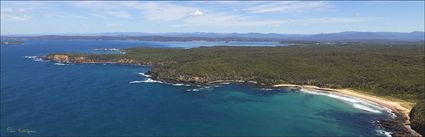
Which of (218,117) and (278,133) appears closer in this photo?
(278,133)

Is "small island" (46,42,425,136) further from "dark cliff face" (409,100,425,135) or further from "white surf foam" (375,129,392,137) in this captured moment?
"white surf foam" (375,129,392,137)

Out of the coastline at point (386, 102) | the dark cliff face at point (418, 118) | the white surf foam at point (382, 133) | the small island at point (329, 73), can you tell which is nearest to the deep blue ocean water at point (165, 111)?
the white surf foam at point (382, 133)

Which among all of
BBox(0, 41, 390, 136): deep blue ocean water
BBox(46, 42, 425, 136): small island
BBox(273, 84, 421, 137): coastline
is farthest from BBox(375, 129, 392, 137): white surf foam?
BBox(46, 42, 425, 136): small island

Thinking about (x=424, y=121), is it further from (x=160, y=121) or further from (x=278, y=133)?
(x=160, y=121)

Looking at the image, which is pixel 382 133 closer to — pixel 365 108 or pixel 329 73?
pixel 365 108

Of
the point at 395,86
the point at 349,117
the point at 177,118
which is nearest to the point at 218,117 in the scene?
the point at 177,118

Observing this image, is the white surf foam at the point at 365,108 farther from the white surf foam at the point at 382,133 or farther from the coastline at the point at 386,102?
the white surf foam at the point at 382,133
